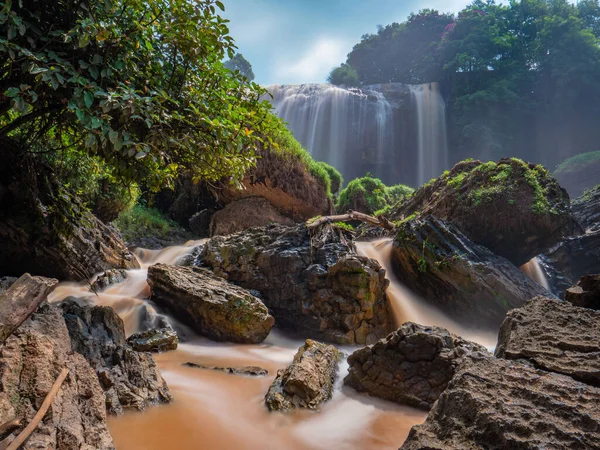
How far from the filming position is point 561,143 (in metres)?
24.0

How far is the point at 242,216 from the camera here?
11156 mm

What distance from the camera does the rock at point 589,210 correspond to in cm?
1132

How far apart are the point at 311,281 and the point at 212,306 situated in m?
1.83

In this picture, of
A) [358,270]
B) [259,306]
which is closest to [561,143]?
[358,270]

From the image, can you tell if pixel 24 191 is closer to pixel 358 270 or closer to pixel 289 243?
pixel 289 243

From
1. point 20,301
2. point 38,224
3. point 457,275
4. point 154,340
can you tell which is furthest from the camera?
point 457,275

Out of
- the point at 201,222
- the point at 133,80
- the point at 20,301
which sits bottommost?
the point at 20,301

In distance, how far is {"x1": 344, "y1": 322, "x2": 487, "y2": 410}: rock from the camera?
3152mm

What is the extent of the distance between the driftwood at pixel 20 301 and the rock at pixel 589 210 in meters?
14.3

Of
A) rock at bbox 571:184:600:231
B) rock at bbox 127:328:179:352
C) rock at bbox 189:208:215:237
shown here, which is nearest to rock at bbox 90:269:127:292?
rock at bbox 127:328:179:352

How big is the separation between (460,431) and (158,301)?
5217 millimetres

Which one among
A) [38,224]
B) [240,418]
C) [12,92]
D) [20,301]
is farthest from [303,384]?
[38,224]

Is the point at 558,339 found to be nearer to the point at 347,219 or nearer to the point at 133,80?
the point at 133,80

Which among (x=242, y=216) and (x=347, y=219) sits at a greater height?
(x=347, y=219)
